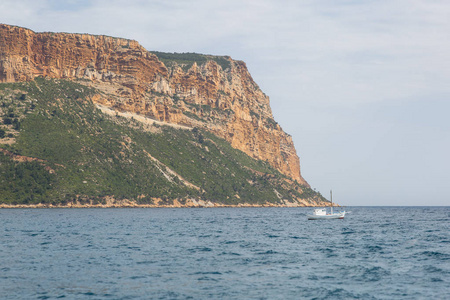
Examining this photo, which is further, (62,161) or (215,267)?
(62,161)

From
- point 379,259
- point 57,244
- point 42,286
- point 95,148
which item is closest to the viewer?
point 42,286

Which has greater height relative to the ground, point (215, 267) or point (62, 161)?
point (62, 161)

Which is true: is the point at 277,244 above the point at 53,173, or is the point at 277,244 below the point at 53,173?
below

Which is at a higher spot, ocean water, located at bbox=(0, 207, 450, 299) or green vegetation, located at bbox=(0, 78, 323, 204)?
green vegetation, located at bbox=(0, 78, 323, 204)

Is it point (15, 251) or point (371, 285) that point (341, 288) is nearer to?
point (371, 285)

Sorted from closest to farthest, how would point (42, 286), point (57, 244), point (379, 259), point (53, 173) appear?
point (42, 286), point (379, 259), point (57, 244), point (53, 173)

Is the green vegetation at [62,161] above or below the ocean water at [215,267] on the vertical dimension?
above

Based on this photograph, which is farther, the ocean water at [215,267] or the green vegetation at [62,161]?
the green vegetation at [62,161]

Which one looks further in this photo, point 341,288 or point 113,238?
point 113,238

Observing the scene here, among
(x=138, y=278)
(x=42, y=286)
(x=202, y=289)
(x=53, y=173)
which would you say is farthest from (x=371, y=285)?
(x=53, y=173)

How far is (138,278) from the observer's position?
3794cm

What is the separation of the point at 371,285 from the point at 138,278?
16.4 m

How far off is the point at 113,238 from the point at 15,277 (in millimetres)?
28052

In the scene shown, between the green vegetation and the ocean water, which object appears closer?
the ocean water
